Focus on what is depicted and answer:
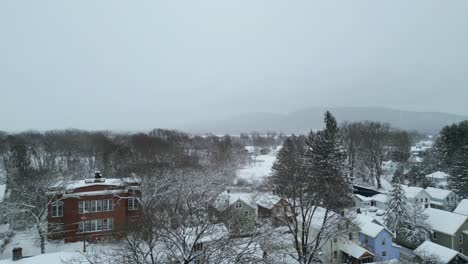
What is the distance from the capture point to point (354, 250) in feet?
74.8

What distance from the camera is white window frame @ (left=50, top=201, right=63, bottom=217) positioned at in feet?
80.7

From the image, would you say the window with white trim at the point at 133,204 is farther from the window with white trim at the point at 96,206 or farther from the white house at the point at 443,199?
the white house at the point at 443,199

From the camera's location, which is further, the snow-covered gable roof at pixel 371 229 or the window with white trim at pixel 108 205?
the window with white trim at pixel 108 205

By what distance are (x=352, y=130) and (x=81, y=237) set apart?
53.5 metres

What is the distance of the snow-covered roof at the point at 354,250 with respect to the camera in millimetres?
22250

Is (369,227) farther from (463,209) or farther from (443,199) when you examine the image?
(443,199)

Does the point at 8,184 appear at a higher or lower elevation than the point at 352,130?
lower

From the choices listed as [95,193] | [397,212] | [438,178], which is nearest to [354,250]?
[397,212]

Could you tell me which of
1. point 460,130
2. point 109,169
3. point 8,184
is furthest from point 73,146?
point 460,130

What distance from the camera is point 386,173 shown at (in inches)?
2532

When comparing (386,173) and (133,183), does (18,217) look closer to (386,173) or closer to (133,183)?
(133,183)

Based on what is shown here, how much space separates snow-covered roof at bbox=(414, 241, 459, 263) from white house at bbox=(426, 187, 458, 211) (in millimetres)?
19736

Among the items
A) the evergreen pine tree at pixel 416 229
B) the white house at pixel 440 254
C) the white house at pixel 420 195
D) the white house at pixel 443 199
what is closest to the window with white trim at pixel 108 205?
the white house at pixel 440 254

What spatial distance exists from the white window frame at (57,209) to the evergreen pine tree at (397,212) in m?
30.5
